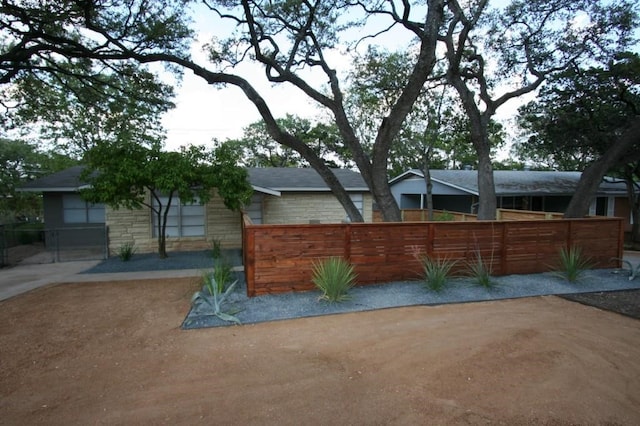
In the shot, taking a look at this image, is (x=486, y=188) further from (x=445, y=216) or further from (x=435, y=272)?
(x=445, y=216)

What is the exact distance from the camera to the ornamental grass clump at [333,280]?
612 cm

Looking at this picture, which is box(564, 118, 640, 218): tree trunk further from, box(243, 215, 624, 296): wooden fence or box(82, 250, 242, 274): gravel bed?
box(82, 250, 242, 274): gravel bed

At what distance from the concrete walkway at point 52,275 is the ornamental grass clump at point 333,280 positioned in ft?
12.5

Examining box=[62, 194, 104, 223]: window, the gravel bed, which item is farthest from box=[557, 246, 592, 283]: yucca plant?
box=[62, 194, 104, 223]: window

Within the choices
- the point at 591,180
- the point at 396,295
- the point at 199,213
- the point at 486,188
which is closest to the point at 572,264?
the point at 486,188

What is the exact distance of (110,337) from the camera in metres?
4.81

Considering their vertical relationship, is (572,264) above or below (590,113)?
below

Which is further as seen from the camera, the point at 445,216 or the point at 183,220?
the point at 445,216

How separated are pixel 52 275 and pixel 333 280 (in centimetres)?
745

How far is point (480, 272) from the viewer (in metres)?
6.91

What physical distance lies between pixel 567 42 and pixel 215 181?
12.4 meters

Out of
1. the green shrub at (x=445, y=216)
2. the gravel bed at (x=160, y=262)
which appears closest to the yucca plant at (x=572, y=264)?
the green shrub at (x=445, y=216)

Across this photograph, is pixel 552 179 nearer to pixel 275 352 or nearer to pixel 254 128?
pixel 275 352

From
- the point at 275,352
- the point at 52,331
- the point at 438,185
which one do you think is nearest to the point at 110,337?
the point at 52,331
